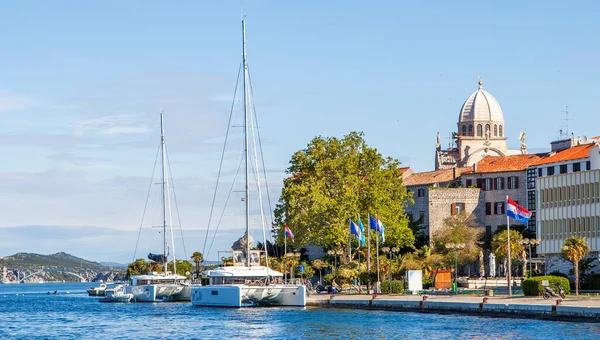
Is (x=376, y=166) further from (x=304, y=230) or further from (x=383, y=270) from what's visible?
(x=383, y=270)

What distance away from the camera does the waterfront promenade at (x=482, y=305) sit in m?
59.4

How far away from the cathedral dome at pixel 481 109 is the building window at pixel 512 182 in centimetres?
4567

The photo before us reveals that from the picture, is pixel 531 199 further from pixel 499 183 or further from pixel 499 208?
pixel 499 183

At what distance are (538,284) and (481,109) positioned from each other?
10136cm

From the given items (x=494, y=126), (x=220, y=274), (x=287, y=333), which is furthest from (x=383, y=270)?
(x=494, y=126)

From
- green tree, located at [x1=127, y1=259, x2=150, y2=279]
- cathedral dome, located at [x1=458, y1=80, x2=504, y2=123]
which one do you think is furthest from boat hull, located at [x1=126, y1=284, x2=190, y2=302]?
cathedral dome, located at [x1=458, y1=80, x2=504, y2=123]

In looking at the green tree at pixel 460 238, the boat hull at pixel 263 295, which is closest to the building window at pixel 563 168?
the green tree at pixel 460 238

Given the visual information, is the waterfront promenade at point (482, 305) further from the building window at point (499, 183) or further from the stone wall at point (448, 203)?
the building window at point (499, 183)

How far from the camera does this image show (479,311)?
66.0 metres

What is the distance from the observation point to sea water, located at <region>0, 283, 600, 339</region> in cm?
5678

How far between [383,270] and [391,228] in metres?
17.1

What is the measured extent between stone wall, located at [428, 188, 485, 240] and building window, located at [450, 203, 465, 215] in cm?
23

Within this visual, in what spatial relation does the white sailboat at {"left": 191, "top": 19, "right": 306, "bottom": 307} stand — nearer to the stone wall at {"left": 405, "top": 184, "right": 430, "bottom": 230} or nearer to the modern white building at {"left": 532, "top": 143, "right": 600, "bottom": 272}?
the modern white building at {"left": 532, "top": 143, "right": 600, "bottom": 272}

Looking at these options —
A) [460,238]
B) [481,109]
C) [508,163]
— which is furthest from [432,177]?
[481,109]
